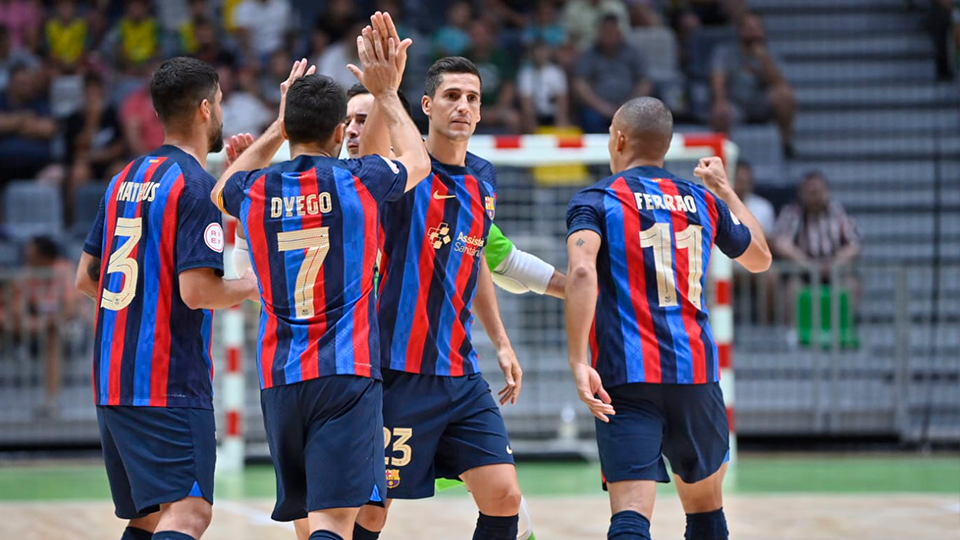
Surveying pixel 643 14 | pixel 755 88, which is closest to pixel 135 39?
pixel 643 14

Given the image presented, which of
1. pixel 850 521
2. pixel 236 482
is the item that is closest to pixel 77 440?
pixel 236 482

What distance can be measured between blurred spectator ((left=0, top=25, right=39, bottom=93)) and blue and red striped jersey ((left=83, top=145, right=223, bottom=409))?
10.9 meters

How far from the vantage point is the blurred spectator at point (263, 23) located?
15602mm

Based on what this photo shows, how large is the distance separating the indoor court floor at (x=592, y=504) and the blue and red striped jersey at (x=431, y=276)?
2.48 m

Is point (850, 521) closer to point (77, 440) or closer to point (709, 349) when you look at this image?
point (709, 349)

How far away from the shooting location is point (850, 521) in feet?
25.8

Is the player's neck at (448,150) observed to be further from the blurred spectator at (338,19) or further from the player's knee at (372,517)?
the blurred spectator at (338,19)

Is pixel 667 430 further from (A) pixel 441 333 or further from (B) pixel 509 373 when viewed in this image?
(A) pixel 441 333

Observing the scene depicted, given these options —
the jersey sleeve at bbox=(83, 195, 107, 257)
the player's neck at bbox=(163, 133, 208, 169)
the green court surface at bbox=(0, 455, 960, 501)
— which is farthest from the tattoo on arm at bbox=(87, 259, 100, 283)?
the green court surface at bbox=(0, 455, 960, 501)

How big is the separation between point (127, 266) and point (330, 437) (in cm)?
98

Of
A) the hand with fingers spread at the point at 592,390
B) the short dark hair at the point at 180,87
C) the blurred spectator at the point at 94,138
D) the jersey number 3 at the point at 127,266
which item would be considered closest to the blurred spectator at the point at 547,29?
the blurred spectator at the point at 94,138

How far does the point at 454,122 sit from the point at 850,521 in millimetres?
3996

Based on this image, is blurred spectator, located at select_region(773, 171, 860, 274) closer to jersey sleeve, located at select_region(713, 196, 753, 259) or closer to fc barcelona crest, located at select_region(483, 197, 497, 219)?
jersey sleeve, located at select_region(713, 196, 753, 259)

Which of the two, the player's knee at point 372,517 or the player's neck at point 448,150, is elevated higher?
the player's neck at point 448,150
